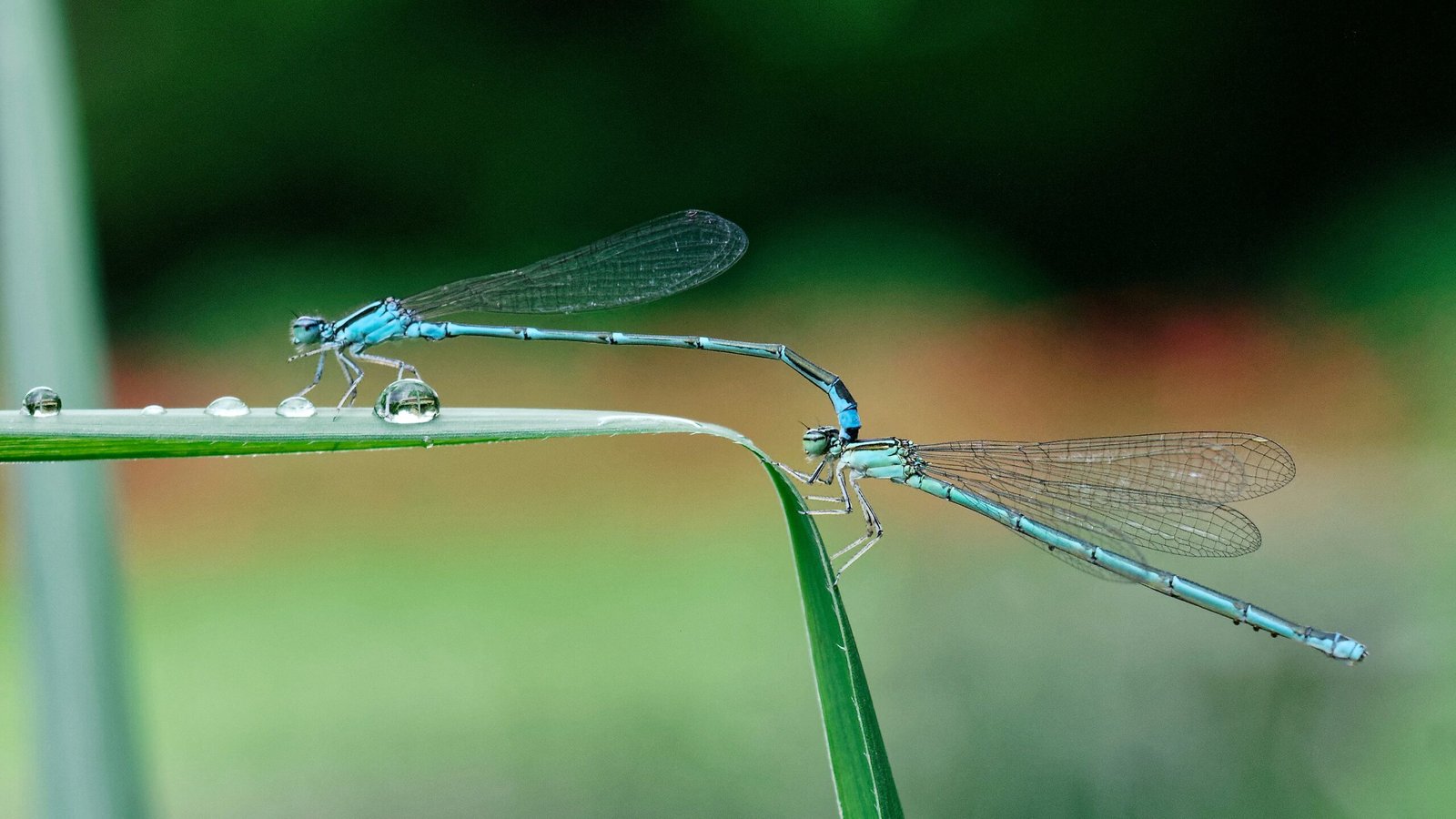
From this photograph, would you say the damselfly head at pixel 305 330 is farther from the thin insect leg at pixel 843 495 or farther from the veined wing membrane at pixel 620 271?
the thin insect leg at pixel 843 495

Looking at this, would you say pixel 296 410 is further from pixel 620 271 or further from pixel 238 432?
pixel 620 271

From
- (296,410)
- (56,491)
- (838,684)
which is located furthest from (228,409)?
(56,491)

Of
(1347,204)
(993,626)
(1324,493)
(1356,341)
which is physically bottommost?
(993,626)

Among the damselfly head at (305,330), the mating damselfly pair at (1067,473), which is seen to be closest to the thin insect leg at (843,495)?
the mating damselfly pair at (1067,473)

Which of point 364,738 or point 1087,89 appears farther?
point 1087,89

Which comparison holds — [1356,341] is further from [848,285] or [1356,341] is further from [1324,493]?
[848,285]

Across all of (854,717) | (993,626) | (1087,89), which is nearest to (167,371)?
(993,626)
